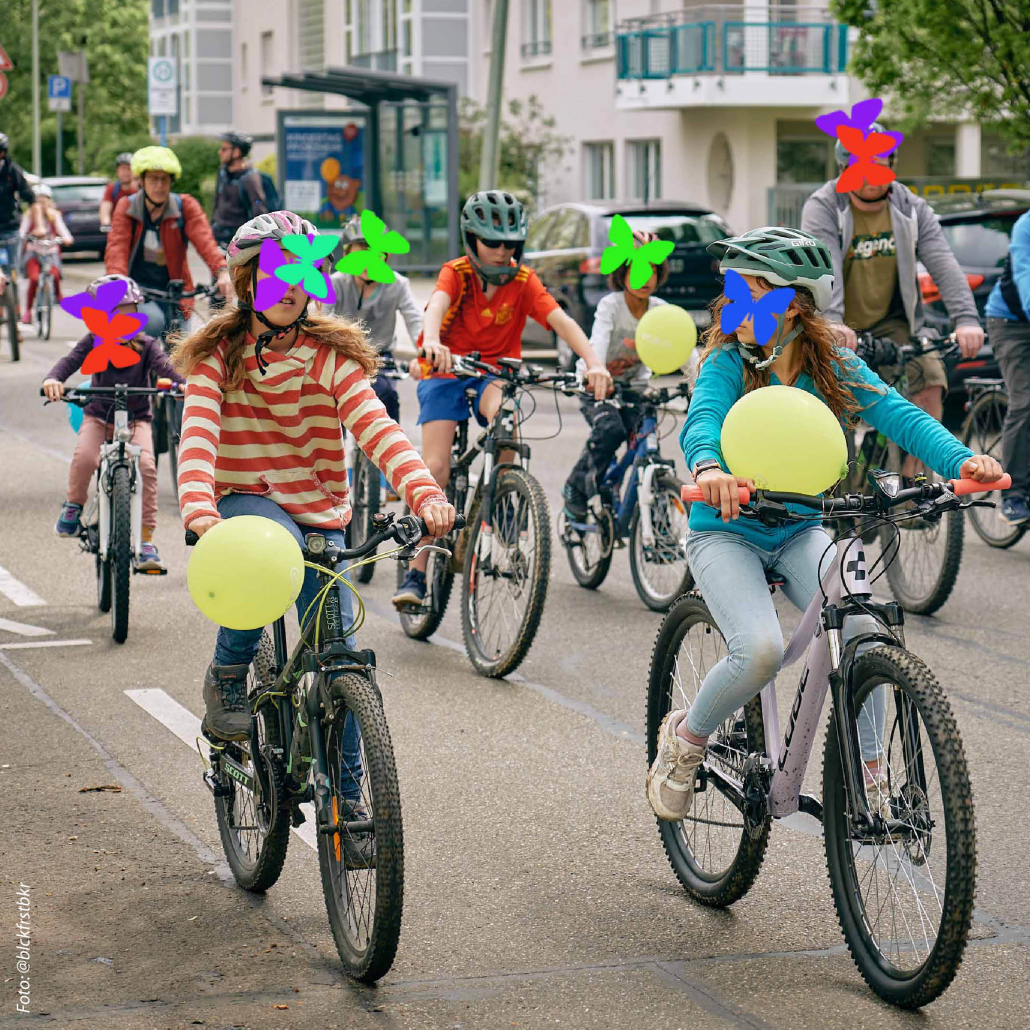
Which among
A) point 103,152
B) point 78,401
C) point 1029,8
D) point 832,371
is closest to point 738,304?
point 832,371

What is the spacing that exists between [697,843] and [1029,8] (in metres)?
14.2

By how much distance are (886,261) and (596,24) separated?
30735 millimetres

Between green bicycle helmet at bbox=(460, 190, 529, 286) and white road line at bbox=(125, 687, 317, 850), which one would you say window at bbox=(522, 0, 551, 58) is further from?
white road line at bbox=(125, 687, 317, 850)

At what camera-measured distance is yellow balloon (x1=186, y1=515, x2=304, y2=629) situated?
4180 millimetres

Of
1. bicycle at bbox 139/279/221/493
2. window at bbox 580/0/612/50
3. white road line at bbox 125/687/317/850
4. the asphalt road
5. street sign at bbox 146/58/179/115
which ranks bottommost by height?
the asphalt road

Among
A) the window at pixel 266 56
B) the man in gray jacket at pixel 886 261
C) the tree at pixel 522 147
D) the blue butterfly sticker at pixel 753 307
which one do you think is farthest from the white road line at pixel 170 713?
the window at pixel 266 56

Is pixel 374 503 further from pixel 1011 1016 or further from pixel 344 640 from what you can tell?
pixel 1011 1016

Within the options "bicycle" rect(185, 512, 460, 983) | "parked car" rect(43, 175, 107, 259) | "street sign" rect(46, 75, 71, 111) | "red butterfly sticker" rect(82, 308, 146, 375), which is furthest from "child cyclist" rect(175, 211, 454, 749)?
"street sign" rect(46, 75, 71, 111)

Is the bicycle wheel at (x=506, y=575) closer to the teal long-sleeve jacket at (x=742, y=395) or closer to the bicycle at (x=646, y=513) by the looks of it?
the bicycle at (x=646, y=513)

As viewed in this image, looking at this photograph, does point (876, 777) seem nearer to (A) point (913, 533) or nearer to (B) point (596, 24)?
(A) point (913, 533)

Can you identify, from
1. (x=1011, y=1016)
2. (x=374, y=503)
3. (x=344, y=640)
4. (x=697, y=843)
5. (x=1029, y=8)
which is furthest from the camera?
(x=1029, y=8)

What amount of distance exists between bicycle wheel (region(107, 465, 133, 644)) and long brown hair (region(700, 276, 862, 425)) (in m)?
3.95

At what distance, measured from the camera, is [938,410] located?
9352mm

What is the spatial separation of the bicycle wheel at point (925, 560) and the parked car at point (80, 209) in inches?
1268
